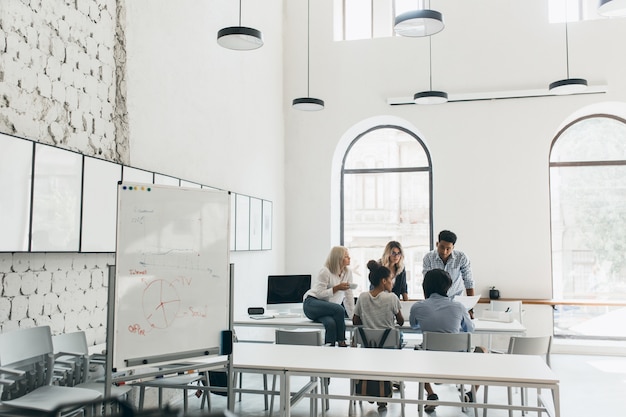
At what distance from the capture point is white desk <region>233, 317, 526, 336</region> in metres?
4.93

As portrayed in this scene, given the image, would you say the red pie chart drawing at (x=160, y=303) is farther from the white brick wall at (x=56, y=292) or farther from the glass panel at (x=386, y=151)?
the glass panel at (x=386, y=151)

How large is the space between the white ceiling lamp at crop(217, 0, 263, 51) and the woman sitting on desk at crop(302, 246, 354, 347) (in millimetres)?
2085

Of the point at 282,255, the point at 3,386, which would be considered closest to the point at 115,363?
the point at 3,386

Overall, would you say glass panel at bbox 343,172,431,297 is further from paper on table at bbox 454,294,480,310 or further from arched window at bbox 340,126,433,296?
paper on table at bbox 454,294,480,310

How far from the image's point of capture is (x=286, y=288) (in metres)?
6.25

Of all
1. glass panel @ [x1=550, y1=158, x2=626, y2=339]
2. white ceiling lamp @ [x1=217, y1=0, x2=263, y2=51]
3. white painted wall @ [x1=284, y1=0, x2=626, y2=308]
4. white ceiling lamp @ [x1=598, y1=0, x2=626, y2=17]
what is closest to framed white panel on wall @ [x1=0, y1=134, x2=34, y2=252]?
white ceiling lamp @ [x1=217, y1=0, x2=263, y2=51]

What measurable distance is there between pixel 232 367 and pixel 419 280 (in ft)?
18.5

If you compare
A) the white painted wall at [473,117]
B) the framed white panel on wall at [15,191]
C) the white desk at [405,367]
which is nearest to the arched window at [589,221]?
the white painted wall at [473,117]

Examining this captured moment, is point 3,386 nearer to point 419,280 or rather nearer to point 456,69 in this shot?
point 419,280

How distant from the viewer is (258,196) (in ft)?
24.7

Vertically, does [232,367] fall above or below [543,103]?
below

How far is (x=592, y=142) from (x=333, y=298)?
5.09 m

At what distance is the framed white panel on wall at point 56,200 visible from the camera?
3.43 m

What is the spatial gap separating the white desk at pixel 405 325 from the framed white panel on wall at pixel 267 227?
6.54 feet
